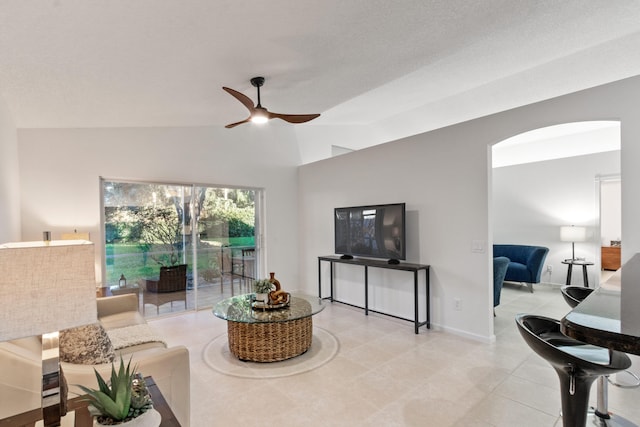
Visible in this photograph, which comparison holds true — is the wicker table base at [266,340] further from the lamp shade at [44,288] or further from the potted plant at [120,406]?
the lamp shade at [44,288]

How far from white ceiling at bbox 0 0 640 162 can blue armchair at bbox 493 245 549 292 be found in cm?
295

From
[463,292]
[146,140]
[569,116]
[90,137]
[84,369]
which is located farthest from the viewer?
[146,140]

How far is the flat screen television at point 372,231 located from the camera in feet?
13.9

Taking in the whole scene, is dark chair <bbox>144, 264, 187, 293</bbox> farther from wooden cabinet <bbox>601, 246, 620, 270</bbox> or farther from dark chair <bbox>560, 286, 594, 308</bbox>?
wooden cabinet <bbox>601, 246, 620, 270</bbox>

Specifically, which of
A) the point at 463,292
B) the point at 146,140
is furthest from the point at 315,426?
the point at 146,140

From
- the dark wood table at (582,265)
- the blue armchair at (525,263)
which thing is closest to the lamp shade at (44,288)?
the blue armchair at (525,263)

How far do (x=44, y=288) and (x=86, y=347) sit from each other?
1179 millimetres

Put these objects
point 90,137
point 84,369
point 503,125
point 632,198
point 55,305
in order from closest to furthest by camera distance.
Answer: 1. point 55,305
2. point 84,369
3. point 632,198
4. point 503,125
5. point 90,137

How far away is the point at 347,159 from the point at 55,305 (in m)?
4.55

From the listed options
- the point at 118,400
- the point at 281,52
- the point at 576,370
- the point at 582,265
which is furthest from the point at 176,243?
the point at 582,265

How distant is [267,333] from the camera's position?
3.13 meters

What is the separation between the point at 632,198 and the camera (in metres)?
2.56

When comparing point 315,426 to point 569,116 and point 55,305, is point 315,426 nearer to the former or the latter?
point 55,305

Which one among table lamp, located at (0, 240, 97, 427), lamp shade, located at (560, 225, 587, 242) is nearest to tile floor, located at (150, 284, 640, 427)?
table lamp, located at (0, 240, 97, 427)
